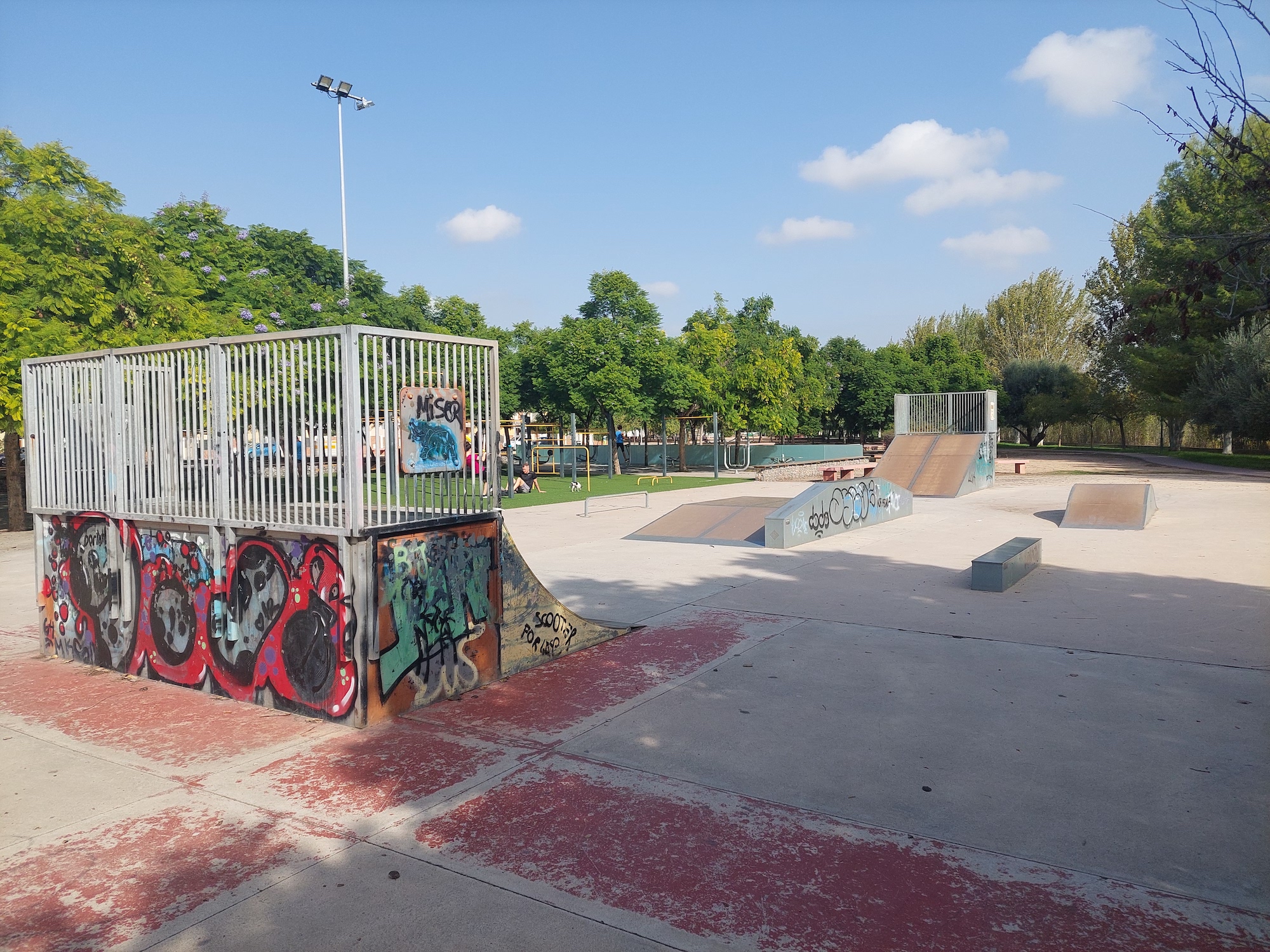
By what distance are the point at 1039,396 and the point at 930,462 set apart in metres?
35.9

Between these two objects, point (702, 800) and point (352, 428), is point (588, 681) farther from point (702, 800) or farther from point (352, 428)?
point (352, 428)

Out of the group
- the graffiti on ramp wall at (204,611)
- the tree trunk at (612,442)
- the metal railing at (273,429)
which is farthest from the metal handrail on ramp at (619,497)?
the metal railing at (273,429)

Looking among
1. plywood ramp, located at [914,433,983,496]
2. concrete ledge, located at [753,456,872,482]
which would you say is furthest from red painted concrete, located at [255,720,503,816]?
concrete ledge, located at [753,456,872,482]

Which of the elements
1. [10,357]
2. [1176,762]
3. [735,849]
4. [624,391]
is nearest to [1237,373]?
[624,391]

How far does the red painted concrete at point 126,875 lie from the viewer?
137 inches

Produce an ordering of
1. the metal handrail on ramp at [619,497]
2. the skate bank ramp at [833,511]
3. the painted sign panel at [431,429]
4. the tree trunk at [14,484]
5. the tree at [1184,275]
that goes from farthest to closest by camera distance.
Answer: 1. the metal handrail on ramp at [619,497]
2. the tree trunk at [14,484]
3. the skate bank ramp at [833,511]
4. the painted sign panel at [431,429]
5. the tree at [1184,275]

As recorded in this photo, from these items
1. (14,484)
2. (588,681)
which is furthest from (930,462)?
(14,484)

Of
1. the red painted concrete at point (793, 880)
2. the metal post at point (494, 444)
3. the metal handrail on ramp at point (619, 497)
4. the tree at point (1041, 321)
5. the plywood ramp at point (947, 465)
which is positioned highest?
the tree at point (1041, 321)

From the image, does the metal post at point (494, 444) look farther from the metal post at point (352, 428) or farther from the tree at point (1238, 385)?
the tree at point (1238, 385)

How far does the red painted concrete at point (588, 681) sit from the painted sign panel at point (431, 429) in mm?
1802

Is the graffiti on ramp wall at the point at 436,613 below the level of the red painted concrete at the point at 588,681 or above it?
above

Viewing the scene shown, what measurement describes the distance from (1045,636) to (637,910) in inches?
239

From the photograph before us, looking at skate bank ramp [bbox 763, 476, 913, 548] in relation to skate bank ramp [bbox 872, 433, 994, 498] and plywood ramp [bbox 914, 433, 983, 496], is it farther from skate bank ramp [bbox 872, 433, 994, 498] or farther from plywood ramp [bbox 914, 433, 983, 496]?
skate bank ramp [bbox 872, 433, 994, 498]

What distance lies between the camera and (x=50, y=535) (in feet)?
26.2
